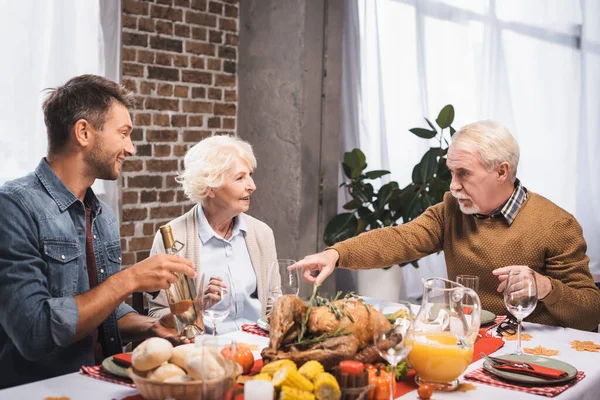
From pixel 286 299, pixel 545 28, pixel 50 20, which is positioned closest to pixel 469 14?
pixel 545 28

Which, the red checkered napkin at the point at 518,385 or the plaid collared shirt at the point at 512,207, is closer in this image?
the red checkered napkin at the point at 518,385

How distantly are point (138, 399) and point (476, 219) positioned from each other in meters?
1.58

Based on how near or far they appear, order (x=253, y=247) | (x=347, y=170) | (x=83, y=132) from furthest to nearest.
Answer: (x=347, y=170) → (x=253, y=247) → (x=83, y=132)

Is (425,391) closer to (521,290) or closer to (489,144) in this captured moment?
(521,290)

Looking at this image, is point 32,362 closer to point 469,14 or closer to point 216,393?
point 216,393

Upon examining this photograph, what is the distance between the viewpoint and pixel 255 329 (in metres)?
2.21

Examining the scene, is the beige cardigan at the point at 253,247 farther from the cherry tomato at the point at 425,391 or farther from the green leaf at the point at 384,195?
the green leaf at the point at 384,195

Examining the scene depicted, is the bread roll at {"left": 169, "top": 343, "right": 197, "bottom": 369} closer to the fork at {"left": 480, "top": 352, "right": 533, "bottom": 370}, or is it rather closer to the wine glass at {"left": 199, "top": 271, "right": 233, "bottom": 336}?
the wine glass at {"left": 199, "top": 271, "right": 233, "bottom": 336}

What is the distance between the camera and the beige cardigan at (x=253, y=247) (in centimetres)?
269

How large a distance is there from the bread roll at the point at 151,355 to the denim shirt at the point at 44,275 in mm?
500

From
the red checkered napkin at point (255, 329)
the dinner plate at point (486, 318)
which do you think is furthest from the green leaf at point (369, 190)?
the red checkered napkin at point (255, 329)

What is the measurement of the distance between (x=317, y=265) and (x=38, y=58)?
2008 millimetres

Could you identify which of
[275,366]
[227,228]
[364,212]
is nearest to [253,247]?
[227,228]

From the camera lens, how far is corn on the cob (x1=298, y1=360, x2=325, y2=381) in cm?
150
